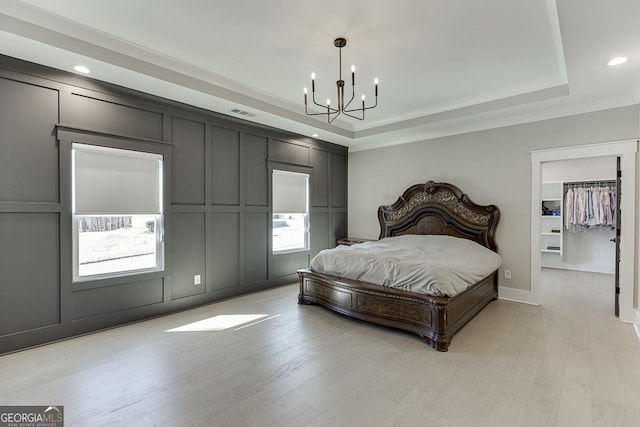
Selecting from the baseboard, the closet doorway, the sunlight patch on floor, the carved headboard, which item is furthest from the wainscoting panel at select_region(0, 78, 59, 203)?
the closet doorway

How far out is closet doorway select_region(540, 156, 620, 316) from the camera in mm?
5938

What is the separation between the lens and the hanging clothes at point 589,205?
5.93m

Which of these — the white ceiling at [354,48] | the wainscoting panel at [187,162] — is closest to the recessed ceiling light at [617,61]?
the white ceiling at [354,48]

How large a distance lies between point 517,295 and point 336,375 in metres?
3.33

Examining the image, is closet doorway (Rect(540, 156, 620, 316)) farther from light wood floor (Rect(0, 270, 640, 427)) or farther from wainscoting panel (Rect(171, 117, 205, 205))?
wainscoting panel (Rect(171, 117, 205, 205))

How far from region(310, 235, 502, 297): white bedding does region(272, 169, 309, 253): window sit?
1.36m

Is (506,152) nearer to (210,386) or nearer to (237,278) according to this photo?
(237,278)

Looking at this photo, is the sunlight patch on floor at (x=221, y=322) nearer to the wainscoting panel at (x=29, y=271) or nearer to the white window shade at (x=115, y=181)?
the wainscoting panel at (x=29, y=271)

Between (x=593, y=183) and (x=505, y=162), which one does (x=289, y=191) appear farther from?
(x=593, y=183)

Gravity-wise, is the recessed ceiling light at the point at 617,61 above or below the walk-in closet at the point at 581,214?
above

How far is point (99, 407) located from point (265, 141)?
384 centimetres

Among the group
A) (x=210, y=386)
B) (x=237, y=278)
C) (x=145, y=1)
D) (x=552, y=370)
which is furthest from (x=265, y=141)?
(x=552, y=370)

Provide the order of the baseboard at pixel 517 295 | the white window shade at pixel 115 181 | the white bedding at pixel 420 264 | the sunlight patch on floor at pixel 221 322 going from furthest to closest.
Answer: the baseboard at pixel 517 295 → the sunlight patch on floor at pixel 221 322 → the white window shade at pixel 115 181 → the white bedding at pixel 420 264

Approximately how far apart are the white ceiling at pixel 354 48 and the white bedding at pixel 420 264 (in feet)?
6.38
